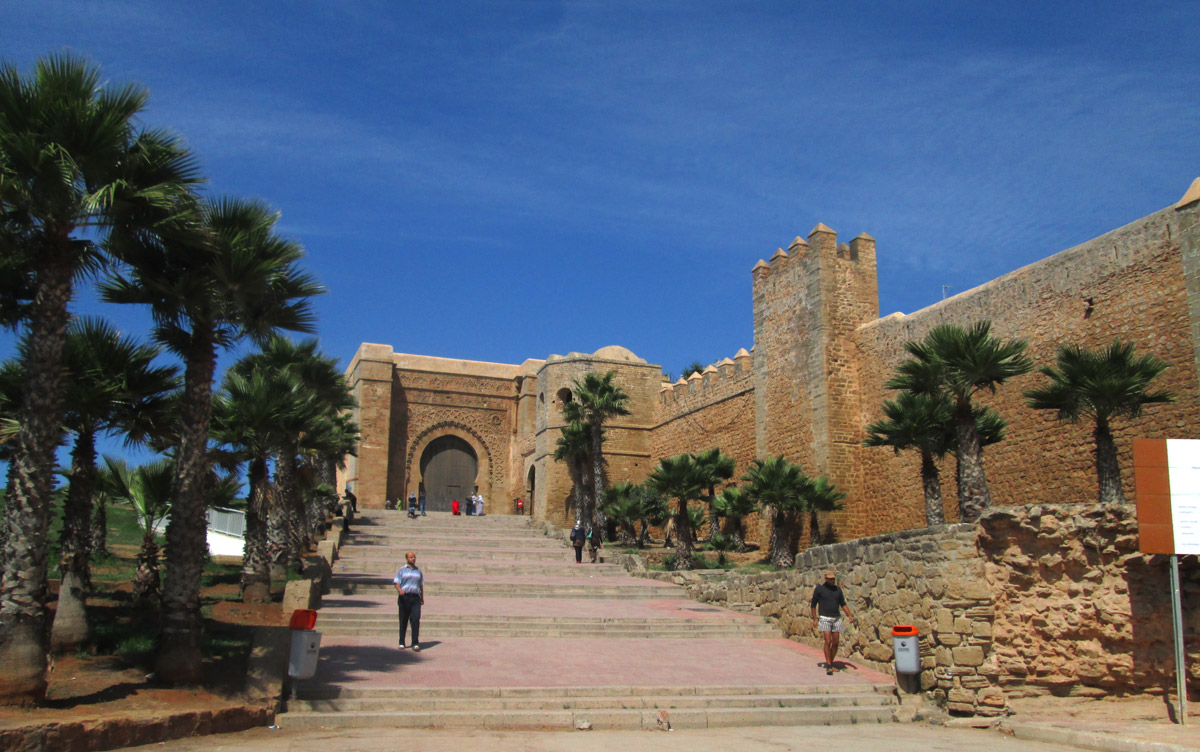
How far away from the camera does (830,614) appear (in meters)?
9.66

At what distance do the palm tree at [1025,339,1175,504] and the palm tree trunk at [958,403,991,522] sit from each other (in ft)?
2.80

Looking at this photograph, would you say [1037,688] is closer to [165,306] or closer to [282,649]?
[282,649]

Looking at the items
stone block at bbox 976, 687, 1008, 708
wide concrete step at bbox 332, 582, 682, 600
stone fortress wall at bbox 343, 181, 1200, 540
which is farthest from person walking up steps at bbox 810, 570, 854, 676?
stone fortress wall at bbox 343, 181, 1200, 540

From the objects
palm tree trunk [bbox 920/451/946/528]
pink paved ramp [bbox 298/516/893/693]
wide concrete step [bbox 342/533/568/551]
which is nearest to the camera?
pink paved ramp [bbox 298/516/893/693]

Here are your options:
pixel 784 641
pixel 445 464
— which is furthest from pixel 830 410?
pixel 445 464

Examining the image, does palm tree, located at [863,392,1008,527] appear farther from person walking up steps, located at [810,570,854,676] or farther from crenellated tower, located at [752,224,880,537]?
person walking up steps, located at [810,570,854,676]

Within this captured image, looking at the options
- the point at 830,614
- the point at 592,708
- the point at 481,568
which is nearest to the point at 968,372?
the point at 830,614

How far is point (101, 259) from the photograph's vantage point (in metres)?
7.56

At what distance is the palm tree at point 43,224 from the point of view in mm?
6461

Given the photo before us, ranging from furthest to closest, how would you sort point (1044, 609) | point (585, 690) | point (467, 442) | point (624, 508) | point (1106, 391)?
point (467, 442) → point (624, 508) → point (1106, 391) → point (1044, 609) → point (585, 690)

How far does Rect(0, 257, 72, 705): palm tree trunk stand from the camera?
6.29 m

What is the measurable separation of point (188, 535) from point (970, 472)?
9087 mm

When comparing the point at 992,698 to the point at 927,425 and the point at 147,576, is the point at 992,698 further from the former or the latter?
the point at 147,576

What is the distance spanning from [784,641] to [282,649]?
658 centimetres
